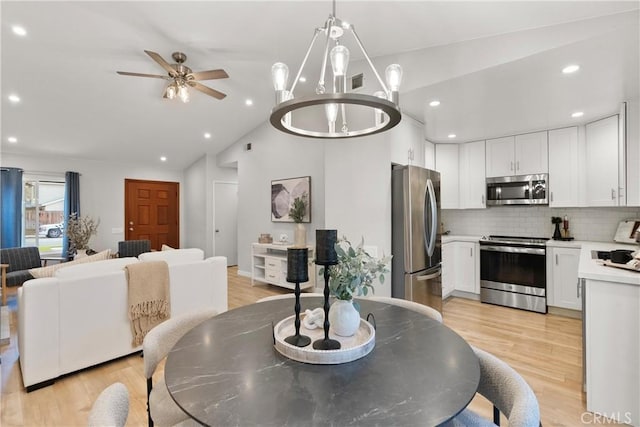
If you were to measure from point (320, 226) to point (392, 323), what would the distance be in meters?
3.50

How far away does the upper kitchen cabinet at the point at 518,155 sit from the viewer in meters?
3.87

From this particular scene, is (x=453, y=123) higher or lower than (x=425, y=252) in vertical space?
higher

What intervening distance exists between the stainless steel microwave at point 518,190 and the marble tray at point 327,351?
3.69m

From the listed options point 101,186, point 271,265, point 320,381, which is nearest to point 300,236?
point 271,265

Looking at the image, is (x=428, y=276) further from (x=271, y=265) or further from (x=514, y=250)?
(x=271, y=265)

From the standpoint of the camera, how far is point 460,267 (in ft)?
14.1

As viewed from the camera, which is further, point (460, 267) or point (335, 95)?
point (460, 267)

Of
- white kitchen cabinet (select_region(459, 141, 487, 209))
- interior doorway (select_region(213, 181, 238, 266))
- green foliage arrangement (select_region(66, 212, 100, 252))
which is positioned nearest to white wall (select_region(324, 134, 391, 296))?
white kitchen cabinet (select_region(459, 141, 487, 209))

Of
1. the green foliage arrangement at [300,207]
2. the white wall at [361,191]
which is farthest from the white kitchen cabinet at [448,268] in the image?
the green foliage arrangement at [300,207]

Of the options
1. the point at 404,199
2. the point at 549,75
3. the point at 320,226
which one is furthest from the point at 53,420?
the point at 549,75

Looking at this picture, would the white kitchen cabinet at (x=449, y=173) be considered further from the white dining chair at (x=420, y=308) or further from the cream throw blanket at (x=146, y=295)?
the cream throw blanket at (x=146, y=295)

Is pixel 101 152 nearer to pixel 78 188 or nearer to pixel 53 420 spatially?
pixel 78 188

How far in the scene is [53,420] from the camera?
72.3 inches

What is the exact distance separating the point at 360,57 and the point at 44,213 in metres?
6.66
